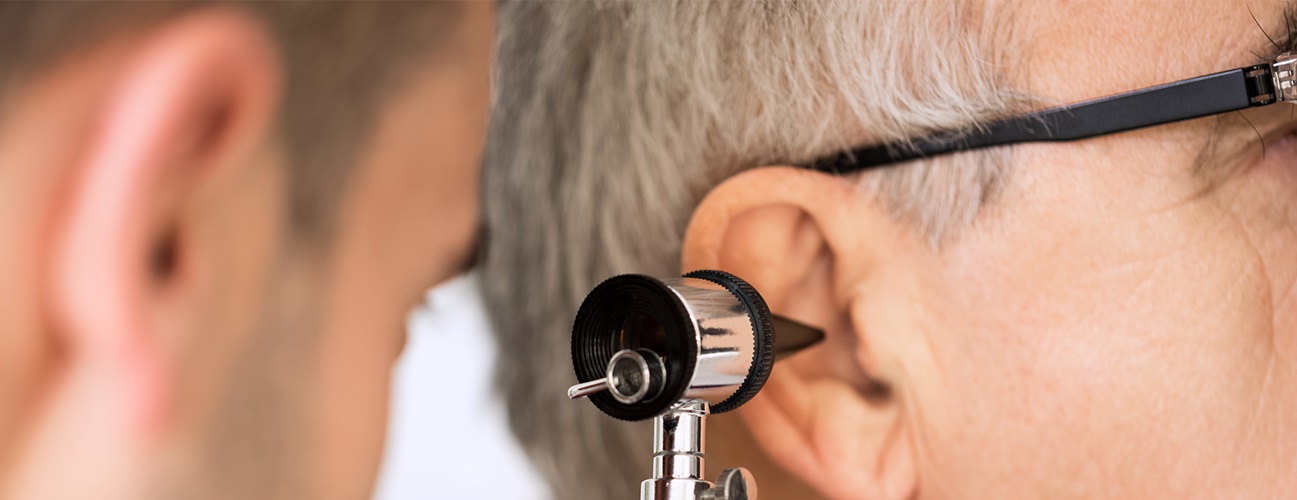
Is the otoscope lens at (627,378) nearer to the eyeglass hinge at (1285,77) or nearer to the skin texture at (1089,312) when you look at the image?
the skin texture at (1089,312)

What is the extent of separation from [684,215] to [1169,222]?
1.25 feet

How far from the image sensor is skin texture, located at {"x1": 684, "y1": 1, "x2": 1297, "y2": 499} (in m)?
0.69

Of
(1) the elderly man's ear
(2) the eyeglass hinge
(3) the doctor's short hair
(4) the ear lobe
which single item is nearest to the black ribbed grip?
(1) the elderly man's ear

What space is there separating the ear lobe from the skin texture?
692 mm

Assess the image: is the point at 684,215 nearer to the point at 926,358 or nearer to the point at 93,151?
the point at 926,358

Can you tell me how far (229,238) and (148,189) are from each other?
0.12 m

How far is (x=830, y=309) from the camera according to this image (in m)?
0.83

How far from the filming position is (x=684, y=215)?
91 centimetres

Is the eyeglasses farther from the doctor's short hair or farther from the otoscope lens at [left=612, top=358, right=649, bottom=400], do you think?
the doctor's short hair

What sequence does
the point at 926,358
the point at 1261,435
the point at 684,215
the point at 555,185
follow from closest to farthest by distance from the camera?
the point at 1261,435 < the point at 926,358 < the point at 684,215 < the point at 555,185

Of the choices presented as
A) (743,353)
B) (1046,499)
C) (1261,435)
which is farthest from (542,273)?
(1261,435)

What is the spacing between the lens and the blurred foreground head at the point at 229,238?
42.2 inches

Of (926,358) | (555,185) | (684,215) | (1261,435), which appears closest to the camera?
(1261,435)

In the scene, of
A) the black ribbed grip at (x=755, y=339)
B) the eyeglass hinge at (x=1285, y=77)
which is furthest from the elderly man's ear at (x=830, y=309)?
the eyeglass hinge at (x=1285, y=77)
